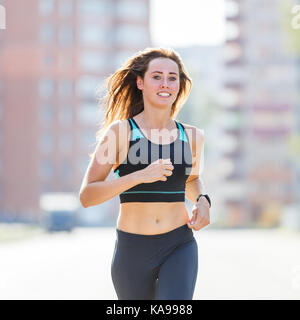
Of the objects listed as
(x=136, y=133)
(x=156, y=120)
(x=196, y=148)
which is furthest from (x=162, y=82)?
(x=196, y=148)

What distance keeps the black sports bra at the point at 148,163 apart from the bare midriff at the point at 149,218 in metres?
0.03

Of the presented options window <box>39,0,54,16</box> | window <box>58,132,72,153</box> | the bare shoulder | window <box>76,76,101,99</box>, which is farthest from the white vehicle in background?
window <box>39,0,54,16</box>

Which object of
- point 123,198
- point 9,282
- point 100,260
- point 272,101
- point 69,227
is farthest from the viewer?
point 272,101

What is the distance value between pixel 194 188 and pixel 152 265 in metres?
0.61

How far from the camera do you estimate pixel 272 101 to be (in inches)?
3172

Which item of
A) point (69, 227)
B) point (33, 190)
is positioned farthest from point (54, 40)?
point (69, 227)

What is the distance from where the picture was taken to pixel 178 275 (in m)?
3.97

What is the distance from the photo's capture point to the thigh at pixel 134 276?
4.00m

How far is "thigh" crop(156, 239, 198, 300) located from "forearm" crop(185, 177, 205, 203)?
1.30ft

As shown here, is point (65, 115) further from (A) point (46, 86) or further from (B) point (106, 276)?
(B) point (106, 276)

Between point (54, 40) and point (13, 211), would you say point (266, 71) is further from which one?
point (13, 211)

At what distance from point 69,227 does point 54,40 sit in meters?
51.3

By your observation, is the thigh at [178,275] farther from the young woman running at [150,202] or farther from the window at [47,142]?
the window at [47,142]

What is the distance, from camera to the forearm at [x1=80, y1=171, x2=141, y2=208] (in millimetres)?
3820
